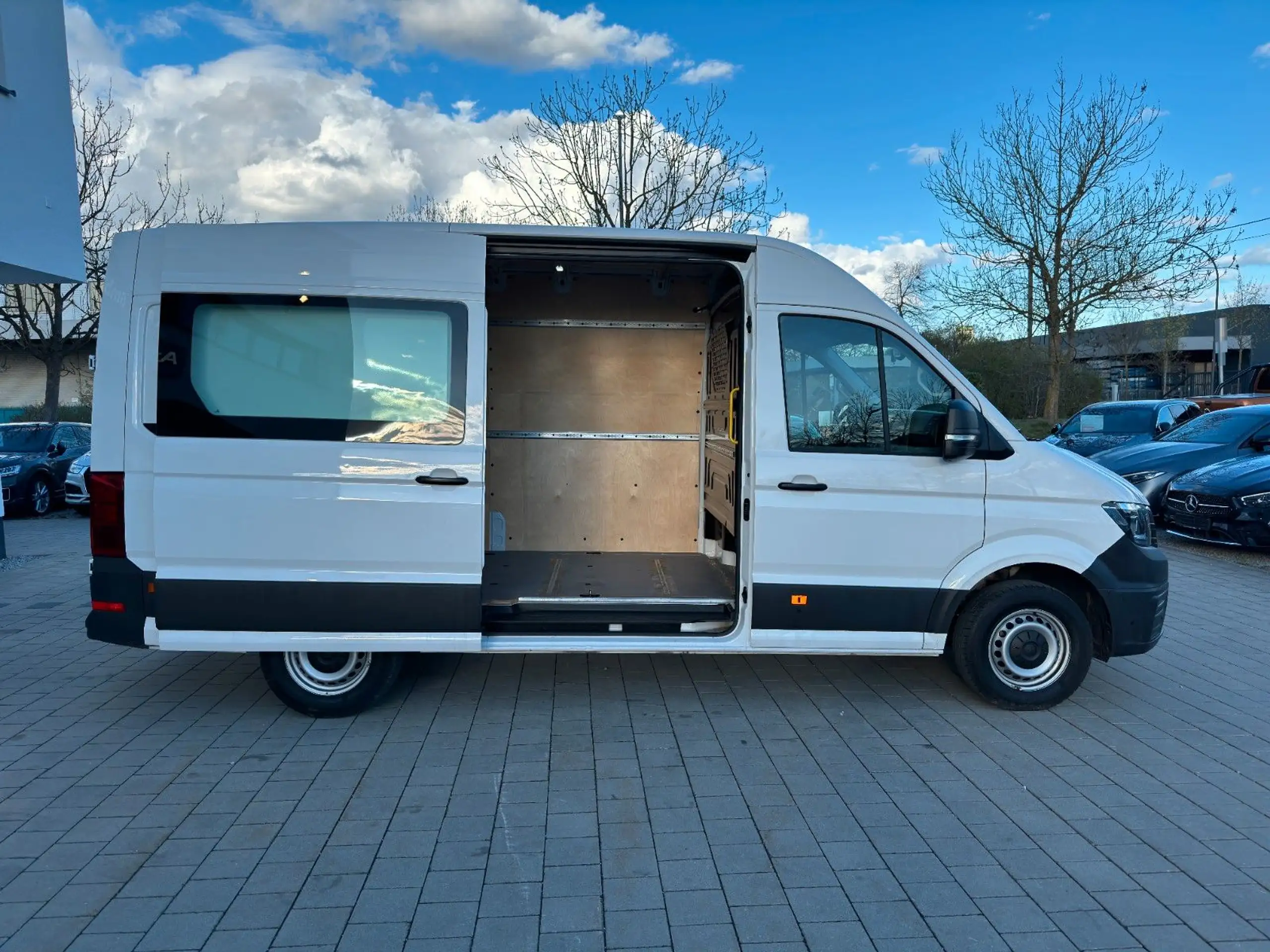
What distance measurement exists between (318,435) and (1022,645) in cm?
Answer: 398

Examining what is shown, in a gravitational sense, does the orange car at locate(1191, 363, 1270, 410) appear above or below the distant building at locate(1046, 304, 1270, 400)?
below

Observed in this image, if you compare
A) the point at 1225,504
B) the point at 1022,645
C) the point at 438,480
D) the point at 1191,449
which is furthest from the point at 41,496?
the point at 1191,449

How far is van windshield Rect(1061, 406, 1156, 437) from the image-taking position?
14805 mm

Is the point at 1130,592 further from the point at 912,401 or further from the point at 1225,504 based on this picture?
the point at 1225,504

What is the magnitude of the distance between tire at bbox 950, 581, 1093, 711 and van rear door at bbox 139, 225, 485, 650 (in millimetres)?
2711

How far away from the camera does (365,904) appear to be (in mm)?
3088

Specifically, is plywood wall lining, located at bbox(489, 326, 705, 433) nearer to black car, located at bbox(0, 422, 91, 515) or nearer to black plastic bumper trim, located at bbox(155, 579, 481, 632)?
black plastic bumper trim, located at bbox(155, 579, 481, 632)

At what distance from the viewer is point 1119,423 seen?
15.0 meters

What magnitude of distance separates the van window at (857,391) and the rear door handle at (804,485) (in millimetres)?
160

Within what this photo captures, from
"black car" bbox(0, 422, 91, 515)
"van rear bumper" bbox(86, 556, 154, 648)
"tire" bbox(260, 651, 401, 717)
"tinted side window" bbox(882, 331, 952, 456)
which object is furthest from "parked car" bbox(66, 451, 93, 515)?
"tinted side window" bbox(882, 331, 952, 456)

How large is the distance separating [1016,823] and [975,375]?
83.0 ft

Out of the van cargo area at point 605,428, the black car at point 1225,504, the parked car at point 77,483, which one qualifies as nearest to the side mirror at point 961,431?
the van cargo area at point 605,428

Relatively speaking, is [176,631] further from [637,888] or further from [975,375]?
[975,375]

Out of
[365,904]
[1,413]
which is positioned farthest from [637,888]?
[1,413]
